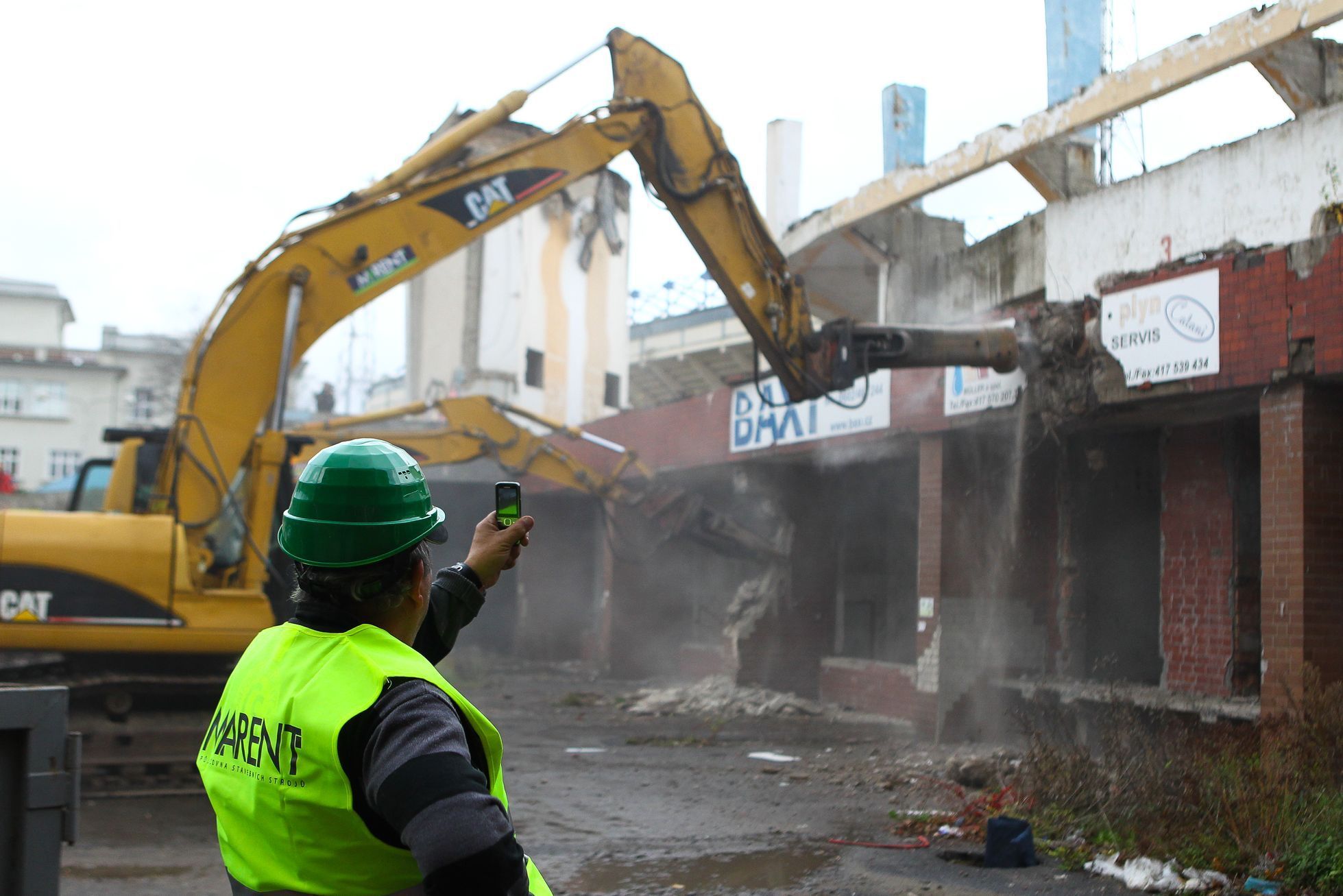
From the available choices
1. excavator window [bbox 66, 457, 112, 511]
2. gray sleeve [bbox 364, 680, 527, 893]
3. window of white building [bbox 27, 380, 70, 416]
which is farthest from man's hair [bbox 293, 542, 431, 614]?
window of white building [bbox 27, 380, 70, 416]

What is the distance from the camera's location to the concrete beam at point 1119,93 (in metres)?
10.9

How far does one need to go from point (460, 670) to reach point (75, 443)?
156 ft

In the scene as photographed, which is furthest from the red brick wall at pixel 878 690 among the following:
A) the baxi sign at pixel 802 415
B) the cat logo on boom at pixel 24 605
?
the cat logo on boom at pixel 24 605

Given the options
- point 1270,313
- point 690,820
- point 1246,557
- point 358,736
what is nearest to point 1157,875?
point 690,820

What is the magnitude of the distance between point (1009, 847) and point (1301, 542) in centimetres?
366

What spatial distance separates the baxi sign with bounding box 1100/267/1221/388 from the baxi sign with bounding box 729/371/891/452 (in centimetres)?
323

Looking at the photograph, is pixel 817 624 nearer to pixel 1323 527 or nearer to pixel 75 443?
pixel 1323 527

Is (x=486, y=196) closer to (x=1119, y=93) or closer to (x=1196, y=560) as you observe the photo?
(x=1119, y=93)

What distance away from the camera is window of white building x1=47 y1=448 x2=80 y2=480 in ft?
204

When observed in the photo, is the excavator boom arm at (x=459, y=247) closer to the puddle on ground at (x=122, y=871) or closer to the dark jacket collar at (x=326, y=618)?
the puddle on ground at (x=122, y=871)

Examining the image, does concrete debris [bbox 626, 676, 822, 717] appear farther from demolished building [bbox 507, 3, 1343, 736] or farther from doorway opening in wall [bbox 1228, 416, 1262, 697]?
doorway opening in wall [bbox 1228, 416, 1262, 697]

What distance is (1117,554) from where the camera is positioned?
1396 centimetres

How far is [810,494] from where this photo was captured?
1928 centimetres

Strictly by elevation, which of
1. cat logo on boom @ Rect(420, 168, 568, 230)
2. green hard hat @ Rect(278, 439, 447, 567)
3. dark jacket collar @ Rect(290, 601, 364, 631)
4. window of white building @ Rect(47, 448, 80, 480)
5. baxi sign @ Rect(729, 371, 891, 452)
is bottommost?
dark jacket collar @ Rect(290, 601, 364, 631)
